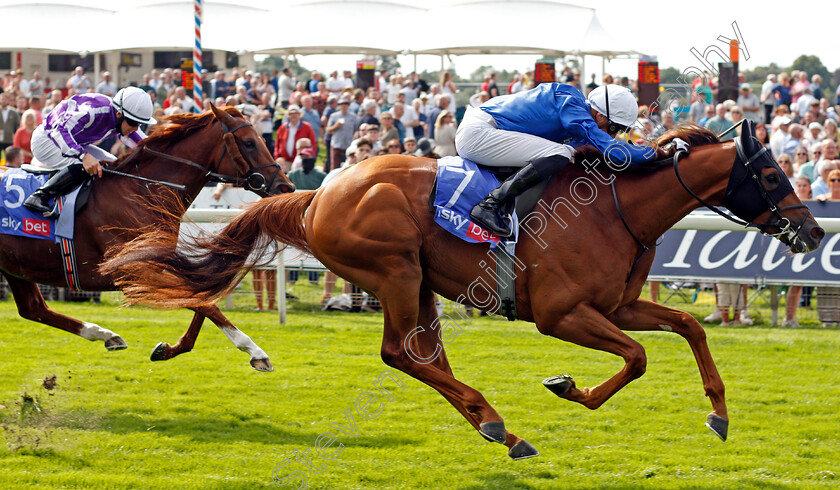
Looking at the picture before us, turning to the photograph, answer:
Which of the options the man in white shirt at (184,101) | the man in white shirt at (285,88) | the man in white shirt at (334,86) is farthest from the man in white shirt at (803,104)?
the man in white shirt at (184,101)

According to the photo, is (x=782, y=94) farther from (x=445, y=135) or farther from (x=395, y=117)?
(x=445, y=135)

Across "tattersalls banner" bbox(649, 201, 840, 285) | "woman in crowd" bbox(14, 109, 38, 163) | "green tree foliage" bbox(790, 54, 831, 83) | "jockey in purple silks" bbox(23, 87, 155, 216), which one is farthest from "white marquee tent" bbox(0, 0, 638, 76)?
"jockey in purple silks" bbox(23, 87, 155, 216)

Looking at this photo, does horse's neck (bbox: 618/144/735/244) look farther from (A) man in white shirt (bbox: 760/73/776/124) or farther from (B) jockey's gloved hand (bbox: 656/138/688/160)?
(A) man in white shirt (bbox: 760/73/776/124)

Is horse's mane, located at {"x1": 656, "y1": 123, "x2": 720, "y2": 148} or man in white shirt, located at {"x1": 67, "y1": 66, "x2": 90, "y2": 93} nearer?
horse's mane, located at {"x1": 656, "y1": 123, "x2": 720, "y2": 148}

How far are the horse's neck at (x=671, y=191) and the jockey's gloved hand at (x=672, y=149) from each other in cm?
6

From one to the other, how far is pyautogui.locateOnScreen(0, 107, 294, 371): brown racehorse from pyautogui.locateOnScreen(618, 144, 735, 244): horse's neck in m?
2.39

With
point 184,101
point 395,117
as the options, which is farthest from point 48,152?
point 184,101

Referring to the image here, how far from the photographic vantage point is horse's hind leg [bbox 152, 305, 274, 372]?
556cm

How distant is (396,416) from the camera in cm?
575

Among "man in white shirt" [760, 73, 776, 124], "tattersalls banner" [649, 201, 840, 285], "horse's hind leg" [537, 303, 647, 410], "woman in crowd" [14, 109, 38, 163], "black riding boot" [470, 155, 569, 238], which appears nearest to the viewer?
"horse's hind leg" [537, 303, 647, 410]

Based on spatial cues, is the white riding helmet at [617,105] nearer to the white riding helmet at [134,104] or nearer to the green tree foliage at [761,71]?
the white riding helmet at [134,104]

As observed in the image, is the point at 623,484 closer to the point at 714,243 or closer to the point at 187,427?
the point at 187,427

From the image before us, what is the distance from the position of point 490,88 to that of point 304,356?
11.3 metres

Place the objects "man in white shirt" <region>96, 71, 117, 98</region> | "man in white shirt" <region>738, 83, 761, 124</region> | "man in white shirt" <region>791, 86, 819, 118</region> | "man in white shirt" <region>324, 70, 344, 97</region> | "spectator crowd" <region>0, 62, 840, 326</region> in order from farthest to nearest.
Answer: "man in white shirt" <region>96, 71, 117, 98</region>
"man in white shirt" <region>324, 70, 344, 97</region>
"man in white shirt" <region>791, 86, 819, 118</region>
"man in white shirt" <region>738, 83, 761, 124</region>
"spectator crowd" <region>0, 62, 840, 326</region>
